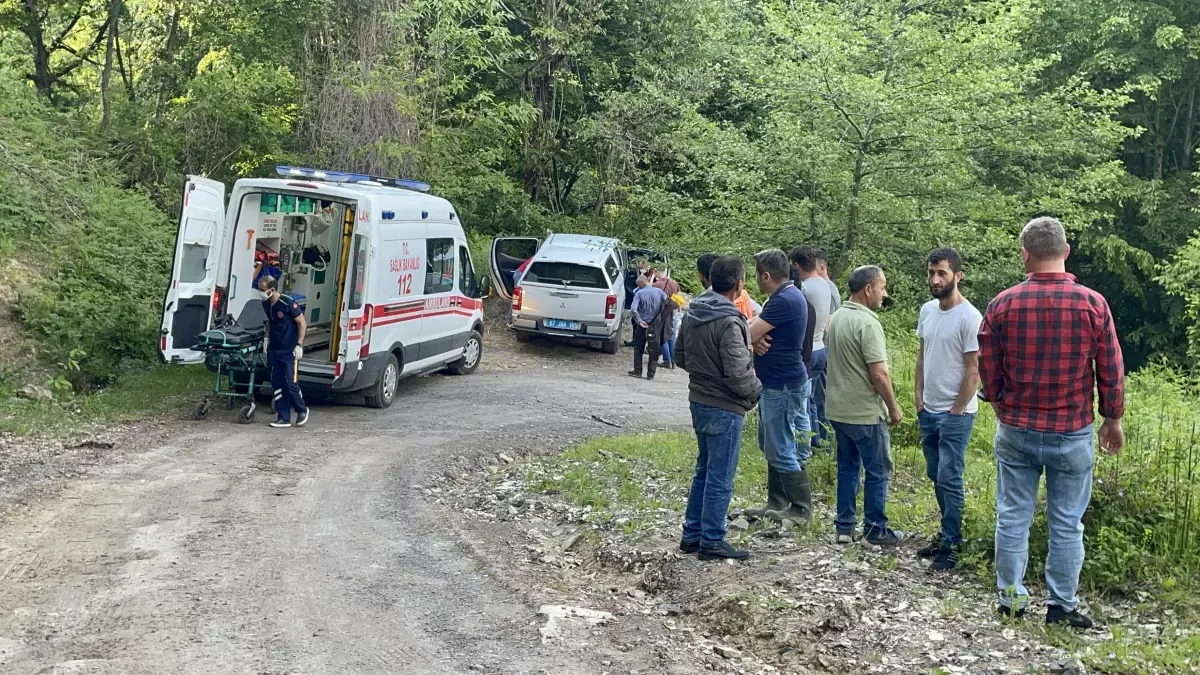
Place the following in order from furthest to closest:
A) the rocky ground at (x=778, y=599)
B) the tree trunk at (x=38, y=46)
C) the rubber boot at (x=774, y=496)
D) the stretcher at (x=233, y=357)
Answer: the tree trunk at (x=38, y=46), the stretcher at (x=233, y=357), the rubber boot at (x=774, y=496), the rocky ground at (x=778, y=599)

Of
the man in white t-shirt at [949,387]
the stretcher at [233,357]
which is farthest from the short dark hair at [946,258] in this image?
the stretcher at [233,357]

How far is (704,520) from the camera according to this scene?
6809 mm

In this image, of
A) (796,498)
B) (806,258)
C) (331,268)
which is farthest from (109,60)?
(796,498)

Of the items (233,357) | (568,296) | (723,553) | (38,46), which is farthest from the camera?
(38,46)

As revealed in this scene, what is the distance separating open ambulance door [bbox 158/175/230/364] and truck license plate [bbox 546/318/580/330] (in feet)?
24.9

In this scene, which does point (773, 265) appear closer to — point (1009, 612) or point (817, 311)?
point (817, 311)

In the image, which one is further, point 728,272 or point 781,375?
point 781,375

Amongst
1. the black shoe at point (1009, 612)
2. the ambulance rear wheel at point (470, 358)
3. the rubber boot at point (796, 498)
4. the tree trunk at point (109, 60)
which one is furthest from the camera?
the tree trunk at point (109, 60)

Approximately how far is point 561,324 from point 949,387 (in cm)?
1309

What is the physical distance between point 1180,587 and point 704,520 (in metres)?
2.63

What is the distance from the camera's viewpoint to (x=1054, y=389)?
507 centimetres

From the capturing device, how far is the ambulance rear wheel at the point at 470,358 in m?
16.5

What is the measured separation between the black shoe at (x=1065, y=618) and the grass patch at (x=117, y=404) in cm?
918

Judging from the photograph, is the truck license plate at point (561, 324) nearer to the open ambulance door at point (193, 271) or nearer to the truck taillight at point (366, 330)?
the truck taillight at point (366, 330)
